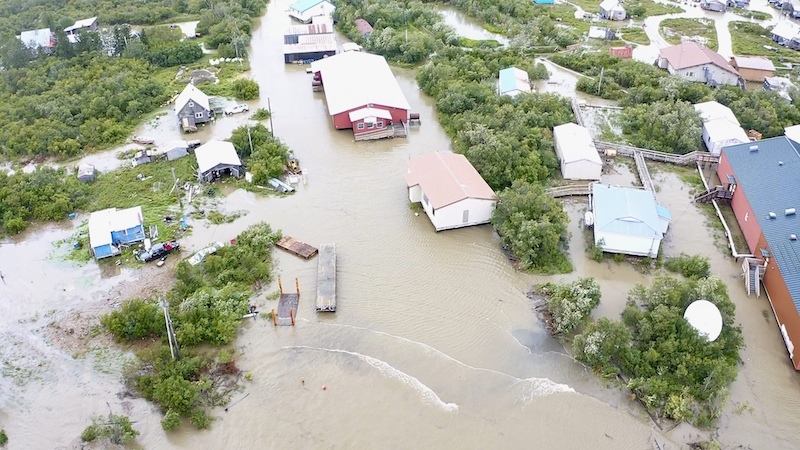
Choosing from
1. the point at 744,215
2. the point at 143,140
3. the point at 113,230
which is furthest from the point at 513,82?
the point at 113,230

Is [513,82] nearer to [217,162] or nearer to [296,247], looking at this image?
[217,162]

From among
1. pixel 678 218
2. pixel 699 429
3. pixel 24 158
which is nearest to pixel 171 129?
pixel 24 158

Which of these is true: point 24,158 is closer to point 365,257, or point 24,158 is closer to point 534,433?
point 365,257

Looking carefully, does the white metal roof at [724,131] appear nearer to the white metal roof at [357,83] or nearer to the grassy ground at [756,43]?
the white metal roof at [357,83]

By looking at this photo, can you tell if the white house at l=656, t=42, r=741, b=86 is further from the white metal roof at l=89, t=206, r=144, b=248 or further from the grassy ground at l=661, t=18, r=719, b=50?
the white metal roof at l=89, t=206, r=144, b=248

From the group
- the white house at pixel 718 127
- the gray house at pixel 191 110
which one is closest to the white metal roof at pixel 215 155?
the gray house at pixel 191 110

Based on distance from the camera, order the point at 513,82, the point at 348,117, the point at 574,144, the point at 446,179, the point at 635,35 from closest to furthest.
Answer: the point at 446,179 < the point at 574,144 < the point at 348,117 < the point at 513,82 < the point at 635,35
